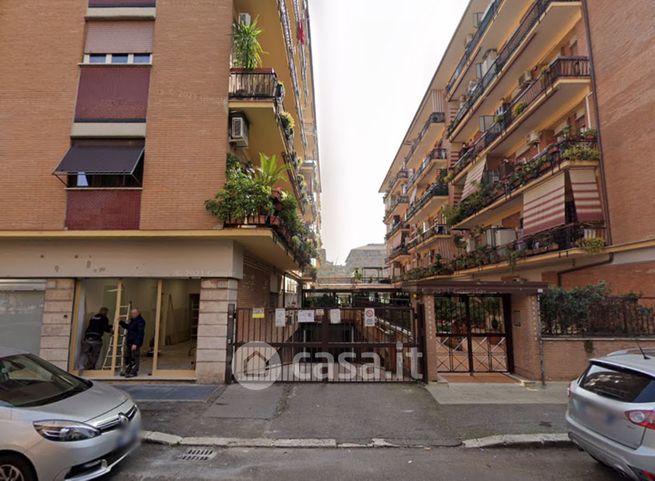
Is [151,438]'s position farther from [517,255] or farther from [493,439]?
[517,255]

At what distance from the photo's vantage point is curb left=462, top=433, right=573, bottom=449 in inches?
217

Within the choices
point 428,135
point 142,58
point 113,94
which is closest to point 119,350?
point 113,94

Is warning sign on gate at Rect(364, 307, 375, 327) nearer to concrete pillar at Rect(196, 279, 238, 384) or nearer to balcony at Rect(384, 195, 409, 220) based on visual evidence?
concrete pillar at Rect(196, 279, 238, 384)

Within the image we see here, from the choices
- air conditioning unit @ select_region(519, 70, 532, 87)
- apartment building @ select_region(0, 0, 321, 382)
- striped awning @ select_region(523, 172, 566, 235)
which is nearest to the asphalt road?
apartment building @ select_region(0, 0, 321, 382)

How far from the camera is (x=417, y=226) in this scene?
1431 inches

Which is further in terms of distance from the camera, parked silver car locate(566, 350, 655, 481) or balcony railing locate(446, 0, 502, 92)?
balcony railing locate(446, 0, 502, 92)

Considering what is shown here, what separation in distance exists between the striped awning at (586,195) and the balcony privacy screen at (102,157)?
48.0 feet

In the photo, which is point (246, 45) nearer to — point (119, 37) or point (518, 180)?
point (119, 37)

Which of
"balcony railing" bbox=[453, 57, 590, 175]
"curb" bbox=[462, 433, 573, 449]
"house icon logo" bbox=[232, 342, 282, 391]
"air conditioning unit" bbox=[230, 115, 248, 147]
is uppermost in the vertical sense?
"balcony railing" bbox=[453, 57, 590, 175]

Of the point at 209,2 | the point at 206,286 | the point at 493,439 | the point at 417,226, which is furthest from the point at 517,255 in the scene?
the point at 417,226

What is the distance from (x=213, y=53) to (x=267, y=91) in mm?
1762

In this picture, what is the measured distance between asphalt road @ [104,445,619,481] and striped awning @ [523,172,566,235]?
10758 millimetres

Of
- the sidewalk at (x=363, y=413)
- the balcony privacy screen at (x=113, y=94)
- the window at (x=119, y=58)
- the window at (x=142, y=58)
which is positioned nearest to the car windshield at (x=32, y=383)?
the sidewalk at (x=363, y=413)

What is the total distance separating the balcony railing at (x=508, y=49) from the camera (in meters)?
15.1
